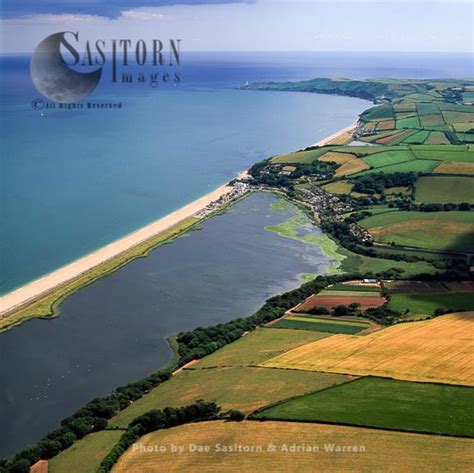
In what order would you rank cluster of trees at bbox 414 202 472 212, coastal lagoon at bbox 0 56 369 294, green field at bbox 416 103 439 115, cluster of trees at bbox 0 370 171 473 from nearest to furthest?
1. cluster of trees at bbox 0 370 171 473
2. coastal lagoon at bbox 0 56 369 294
3. cluster of trees at bbox 414 202 472 212
4. green field at bbox 416 103 439 115

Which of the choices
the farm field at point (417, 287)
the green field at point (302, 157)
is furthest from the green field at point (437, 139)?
the farm field at point (417, 287)

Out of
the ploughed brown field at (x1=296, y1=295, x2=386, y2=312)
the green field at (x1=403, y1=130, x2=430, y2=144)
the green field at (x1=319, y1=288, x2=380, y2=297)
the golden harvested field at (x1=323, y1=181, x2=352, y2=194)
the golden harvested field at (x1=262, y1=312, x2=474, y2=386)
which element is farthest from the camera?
the green field at (x1=403, y1=130, x2=430, y2=144)

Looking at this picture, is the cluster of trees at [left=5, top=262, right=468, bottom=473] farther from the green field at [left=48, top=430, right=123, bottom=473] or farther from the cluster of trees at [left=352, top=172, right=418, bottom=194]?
the cluster of trees at [left=352, top=172, right=418, bottom=194]

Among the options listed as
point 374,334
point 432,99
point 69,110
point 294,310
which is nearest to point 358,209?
point 294,310

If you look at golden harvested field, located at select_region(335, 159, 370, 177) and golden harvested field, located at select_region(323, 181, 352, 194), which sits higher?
golden harvested field, located at select_region(335, 159, 370, 177)

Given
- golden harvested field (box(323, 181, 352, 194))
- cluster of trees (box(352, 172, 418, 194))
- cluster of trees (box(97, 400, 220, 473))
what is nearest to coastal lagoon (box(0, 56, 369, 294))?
golden harvested field (box(323, 181, 352, 194))

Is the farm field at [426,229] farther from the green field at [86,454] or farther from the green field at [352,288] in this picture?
the green field at [86,454]

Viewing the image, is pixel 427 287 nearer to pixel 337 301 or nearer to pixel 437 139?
pixel 337 301
